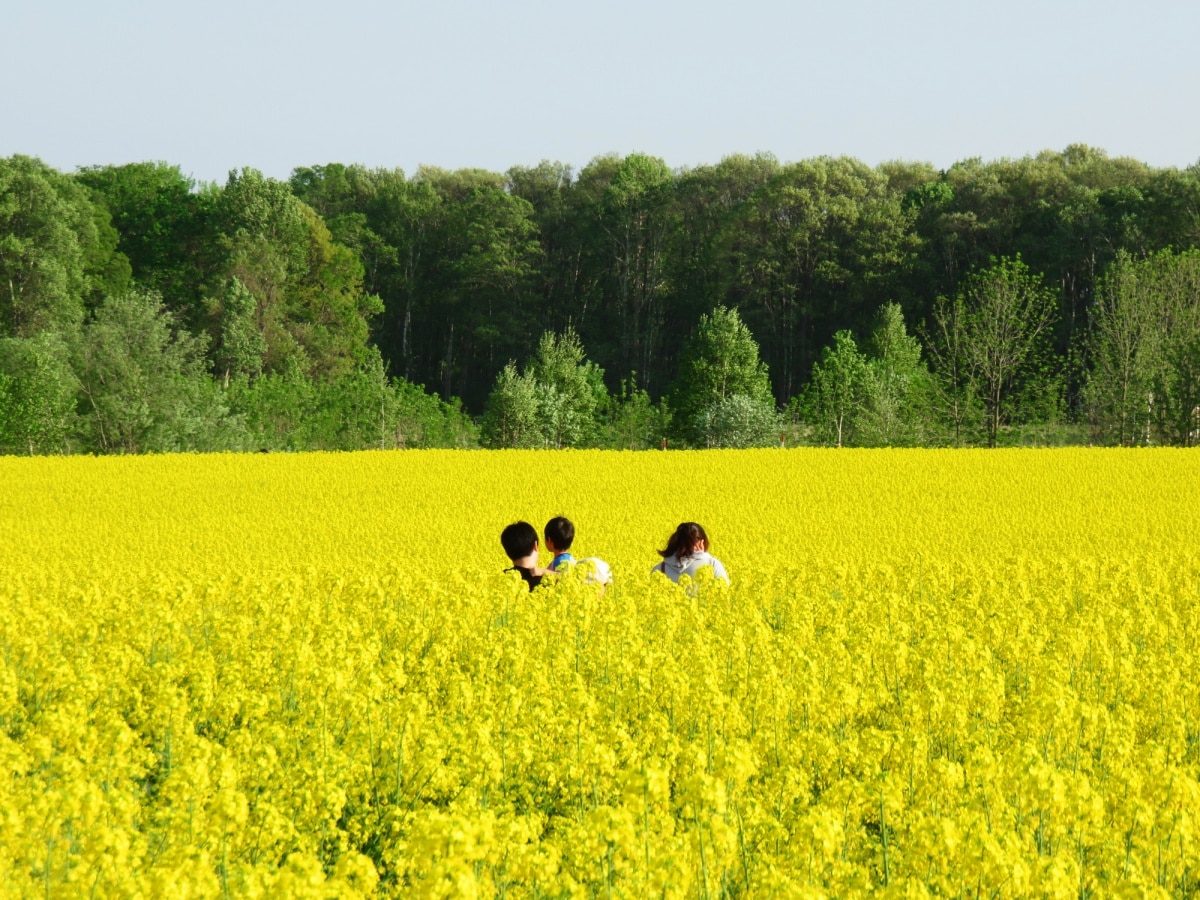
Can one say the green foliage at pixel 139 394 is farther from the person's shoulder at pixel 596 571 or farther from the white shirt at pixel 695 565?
the person's shoulder at pixel 596 571

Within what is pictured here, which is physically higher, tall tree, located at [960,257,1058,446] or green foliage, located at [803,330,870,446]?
tall tree, located at [960,257,1058,446]

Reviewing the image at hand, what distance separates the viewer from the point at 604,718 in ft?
20.6

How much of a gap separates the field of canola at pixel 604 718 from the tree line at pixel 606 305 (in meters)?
Result: 22.0

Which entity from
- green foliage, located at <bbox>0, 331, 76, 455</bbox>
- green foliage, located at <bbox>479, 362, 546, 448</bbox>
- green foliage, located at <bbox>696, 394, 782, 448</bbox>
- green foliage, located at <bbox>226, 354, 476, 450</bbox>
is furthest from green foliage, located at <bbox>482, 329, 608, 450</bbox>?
green foliage, located at <bbox>0, 331, 76, 455</bbox>

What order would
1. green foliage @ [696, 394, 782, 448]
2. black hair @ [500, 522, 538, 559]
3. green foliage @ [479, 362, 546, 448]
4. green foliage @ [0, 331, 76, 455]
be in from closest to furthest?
black hair @ [500, 522, 538, 559], green foliage @ [0, 331, 76, 455], green foliage @ [696, 394, 782, 448], green foliage @ [479, 362, 546, 448]

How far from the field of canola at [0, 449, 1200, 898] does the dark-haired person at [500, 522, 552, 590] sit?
1.32 ft

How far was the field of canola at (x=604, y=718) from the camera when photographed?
372 centimetres

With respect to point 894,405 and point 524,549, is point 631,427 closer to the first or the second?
point 894,405

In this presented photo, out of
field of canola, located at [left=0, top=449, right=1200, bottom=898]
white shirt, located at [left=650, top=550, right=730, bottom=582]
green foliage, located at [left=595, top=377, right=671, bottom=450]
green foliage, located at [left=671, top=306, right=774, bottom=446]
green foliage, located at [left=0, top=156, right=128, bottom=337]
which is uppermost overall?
green foliage, located at [left=0, top=156, right=128, bottom=337]

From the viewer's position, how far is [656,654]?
6973 mm

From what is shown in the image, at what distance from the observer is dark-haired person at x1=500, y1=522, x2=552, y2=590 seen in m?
9.05

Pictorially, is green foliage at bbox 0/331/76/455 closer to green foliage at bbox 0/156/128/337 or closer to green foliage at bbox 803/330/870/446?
green foliage at bbox 0/156/128/337

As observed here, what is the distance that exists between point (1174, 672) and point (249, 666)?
18.7 ft

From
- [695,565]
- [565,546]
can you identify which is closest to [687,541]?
[695,565]
